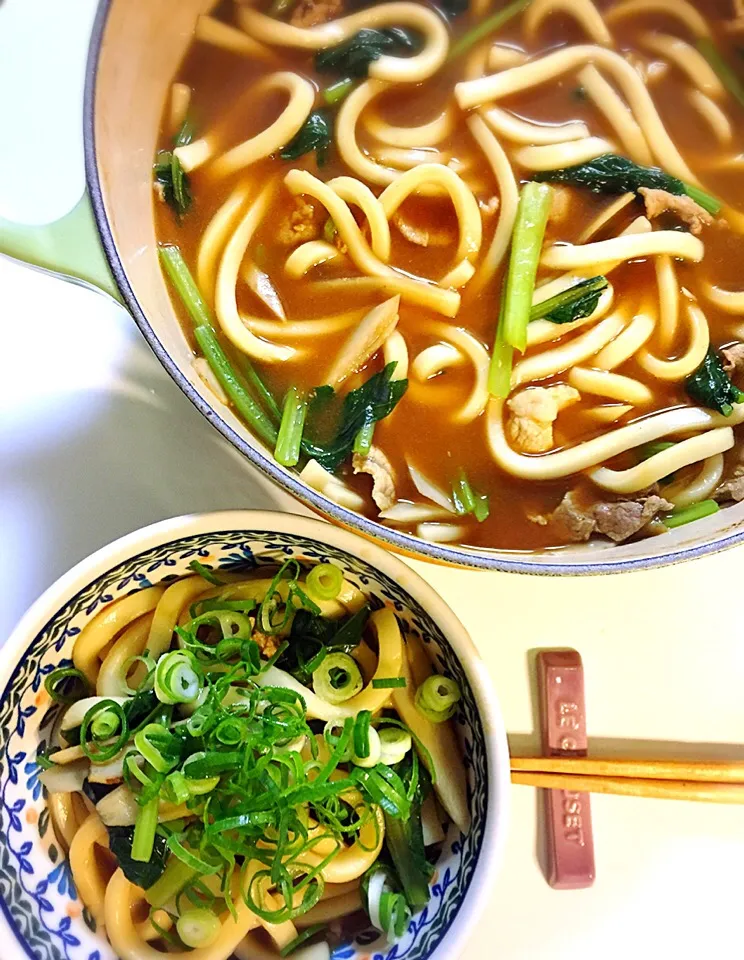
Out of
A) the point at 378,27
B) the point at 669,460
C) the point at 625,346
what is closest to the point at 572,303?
the point at 625,346

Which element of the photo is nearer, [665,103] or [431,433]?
[431,433]

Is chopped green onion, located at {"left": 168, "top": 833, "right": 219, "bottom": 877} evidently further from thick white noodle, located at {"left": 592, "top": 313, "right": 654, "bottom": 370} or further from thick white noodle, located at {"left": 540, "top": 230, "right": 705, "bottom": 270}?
thick white noodle, located at {"left": 540, "top": 230, "right": 705, "bottom": 270}

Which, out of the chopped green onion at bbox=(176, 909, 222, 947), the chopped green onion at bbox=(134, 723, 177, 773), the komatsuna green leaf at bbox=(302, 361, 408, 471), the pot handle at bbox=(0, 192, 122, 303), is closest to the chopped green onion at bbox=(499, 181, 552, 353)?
the komatsuna green leaf at bbox=(302, 361, 408, 471)

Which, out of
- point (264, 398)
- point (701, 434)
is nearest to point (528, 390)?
point (701, 434)

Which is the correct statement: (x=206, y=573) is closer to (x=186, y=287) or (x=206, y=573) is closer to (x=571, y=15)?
(x=186, y=287)

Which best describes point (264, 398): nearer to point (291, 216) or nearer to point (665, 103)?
point (291, 216)

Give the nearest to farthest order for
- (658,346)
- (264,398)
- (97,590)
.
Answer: (97,590) → (264,398) → (658,346)
